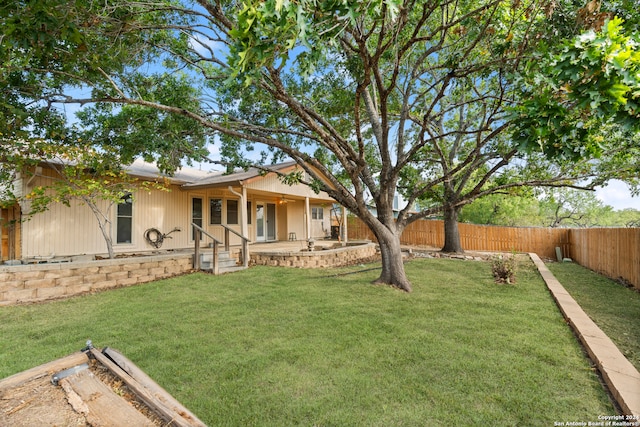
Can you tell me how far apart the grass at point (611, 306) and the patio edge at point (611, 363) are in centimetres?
25

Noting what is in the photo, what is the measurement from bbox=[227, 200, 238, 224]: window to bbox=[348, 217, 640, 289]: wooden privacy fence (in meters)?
9.27

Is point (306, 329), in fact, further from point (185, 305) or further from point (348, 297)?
point (185, 305)

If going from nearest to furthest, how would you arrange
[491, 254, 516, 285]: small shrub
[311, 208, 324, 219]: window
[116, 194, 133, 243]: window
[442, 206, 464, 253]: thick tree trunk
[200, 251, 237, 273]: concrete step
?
[491, 254, 516, 285]: small shrub
[200, 251, 237, 273]: concrete step
[116, 194, 133, 243]: window
[442, 206, 464, 253]: thick tree trunk
[311, 208, 324, 219]: window

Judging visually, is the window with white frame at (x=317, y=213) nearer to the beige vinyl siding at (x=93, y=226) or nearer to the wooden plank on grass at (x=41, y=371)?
the beige vinyl siding at (x=93, y=226)

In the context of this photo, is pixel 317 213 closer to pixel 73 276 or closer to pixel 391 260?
pixel 391 260

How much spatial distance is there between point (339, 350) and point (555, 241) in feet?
49.2

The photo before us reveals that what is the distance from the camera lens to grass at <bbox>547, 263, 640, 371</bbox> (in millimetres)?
3939

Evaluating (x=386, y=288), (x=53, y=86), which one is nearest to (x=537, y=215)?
(x=386, y=288)

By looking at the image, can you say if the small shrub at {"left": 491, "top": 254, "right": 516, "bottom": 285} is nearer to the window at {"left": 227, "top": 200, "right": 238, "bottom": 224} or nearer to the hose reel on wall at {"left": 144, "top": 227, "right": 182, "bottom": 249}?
the window at {"left": 227, "top": 200, "right": 238, "bottom": 224}

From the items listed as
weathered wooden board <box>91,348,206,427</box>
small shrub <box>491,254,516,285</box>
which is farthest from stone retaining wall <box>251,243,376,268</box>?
weathered wooden board <box>91,348,206,427</box>

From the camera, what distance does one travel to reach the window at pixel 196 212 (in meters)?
11.3

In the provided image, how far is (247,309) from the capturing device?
5.30 metres

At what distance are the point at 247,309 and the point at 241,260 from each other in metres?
4.65

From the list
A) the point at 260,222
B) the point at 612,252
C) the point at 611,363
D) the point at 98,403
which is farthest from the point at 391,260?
the point at 260,222
